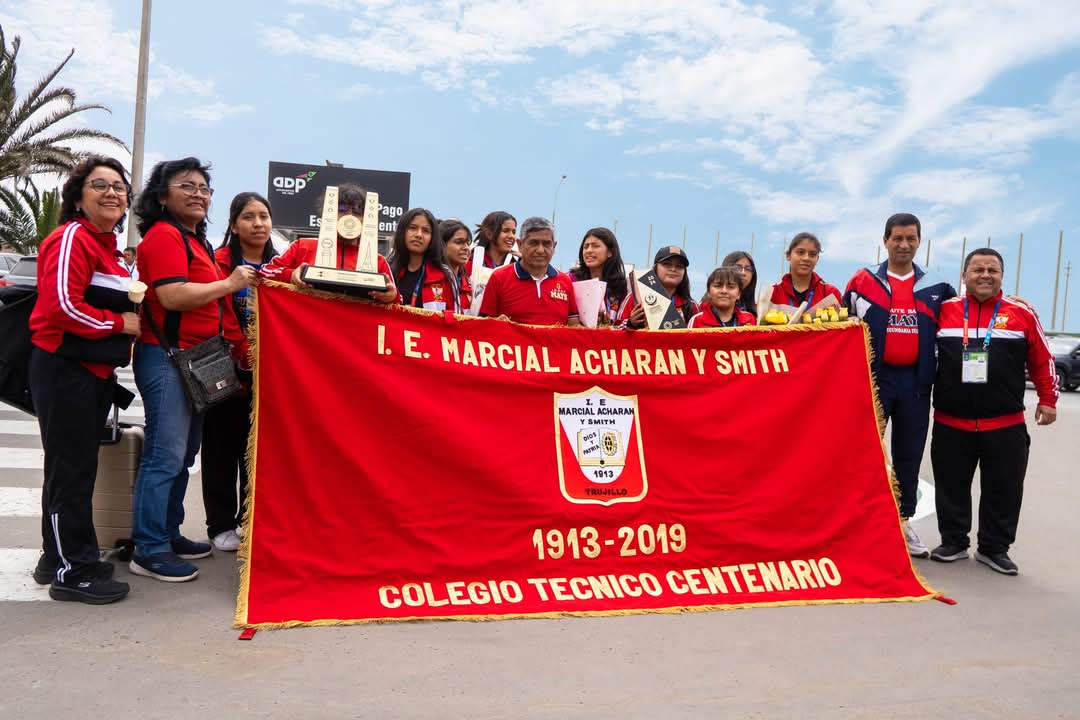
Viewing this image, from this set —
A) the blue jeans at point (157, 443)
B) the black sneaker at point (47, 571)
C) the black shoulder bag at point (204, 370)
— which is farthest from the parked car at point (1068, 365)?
the black sneaker at point (47, 571)

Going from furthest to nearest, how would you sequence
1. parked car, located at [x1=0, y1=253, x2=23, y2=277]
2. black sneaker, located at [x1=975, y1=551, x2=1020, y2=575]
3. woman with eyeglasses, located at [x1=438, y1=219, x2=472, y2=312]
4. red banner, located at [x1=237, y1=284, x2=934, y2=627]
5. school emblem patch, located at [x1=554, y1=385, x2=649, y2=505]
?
parked car, located at [x1=0, y1=253, x2=23, y2=277], woman with eyeglasses, located at [x1=438, y1=219, x2=472, y2=312], black sneaker, located at [x1=975, y1=551, x2=1020, y2=575], school emblem patch, located at [x1=554, y1=385, x2=649, y2=505], red banner, located at [x1=237, y1=284, x2=934, y2=627]

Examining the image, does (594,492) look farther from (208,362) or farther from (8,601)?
(8,601)

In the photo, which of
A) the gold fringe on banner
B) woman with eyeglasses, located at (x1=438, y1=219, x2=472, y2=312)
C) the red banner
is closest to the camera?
the gold fringe on banner

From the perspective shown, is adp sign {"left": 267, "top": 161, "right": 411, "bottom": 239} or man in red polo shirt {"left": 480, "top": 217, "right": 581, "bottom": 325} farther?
adp sign {"left": 267, "top": 161, "right": 411, "bottom": 239}

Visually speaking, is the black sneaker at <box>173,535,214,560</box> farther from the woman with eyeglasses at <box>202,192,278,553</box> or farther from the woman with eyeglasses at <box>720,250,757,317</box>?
the woman with eyeglasses at <box>720,250,757,317</box>

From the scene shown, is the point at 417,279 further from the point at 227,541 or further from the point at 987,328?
the point at 987,328

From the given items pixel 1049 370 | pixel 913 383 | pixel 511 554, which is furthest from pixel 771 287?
pixel 511 554

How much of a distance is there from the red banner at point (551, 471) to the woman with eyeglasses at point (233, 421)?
74cm

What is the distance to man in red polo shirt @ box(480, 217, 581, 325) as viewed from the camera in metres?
5.01

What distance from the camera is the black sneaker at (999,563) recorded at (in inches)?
187

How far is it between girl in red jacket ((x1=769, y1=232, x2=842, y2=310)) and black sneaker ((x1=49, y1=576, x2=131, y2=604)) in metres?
4.26

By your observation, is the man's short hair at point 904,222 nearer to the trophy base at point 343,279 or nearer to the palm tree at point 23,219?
the trophy base at point 343,279

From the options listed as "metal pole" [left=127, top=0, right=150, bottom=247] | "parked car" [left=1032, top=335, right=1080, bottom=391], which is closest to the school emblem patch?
"metal pole" [left=127, top=0, right=150, bottom=247]

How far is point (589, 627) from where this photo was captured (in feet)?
11.9
